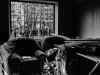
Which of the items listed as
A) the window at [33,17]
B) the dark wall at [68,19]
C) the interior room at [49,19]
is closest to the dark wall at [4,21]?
the interior room at [49,19]

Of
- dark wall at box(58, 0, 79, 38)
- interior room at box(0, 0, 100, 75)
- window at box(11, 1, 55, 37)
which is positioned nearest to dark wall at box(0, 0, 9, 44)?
interior room at box(0, 0, 100, 75)

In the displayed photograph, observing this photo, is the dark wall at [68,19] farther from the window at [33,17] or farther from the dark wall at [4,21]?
the dark wall at [4,21]

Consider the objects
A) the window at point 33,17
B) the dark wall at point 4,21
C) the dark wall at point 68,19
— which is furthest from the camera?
the dark wall at point 68,19

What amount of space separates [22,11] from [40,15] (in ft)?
3.73

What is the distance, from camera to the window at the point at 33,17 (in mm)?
8570

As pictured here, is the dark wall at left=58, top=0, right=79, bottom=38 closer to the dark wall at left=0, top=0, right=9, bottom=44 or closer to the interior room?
the interior room

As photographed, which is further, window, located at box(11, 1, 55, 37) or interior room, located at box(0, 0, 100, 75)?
window, located at box(11, 1, 55, 37)

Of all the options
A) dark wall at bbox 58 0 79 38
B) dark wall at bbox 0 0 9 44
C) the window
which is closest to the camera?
dark wall at bbox 0 0 9 44

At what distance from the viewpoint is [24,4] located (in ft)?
29.7

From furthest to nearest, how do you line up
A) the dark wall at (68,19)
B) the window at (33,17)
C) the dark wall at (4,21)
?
the dark wall at (68,19) < the window at (33,17) < the dark wall at (4,21)

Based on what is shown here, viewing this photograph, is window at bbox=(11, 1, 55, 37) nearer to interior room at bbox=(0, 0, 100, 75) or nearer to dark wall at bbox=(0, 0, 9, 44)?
interior room at bbox=(0, 0, 100, 75)

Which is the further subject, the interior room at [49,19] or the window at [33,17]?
the window at [33,17]

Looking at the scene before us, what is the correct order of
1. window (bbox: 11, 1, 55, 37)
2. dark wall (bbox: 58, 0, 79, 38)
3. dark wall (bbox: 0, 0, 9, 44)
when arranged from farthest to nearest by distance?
dark wall (bbox: 58, 0, 79, 38) < window (bbox: 11, 1, 55, 37) < dark wall (bbox: 0, 0, 9, 44)

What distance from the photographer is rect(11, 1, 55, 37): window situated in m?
8.57
